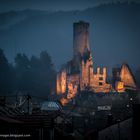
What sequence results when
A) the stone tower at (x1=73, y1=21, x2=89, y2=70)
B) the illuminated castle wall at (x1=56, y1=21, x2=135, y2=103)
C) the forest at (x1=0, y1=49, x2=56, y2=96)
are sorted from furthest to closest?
the stone tower at (x1=73, y1=21, x2=89, y2=70) → the forest at (x1=0, y1=49, x2=56, y2=96) → the illuminated castle wall at (x1=56, y1=21, x2=135, y2=103)

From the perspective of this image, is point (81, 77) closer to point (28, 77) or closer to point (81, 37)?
point (81, 37)

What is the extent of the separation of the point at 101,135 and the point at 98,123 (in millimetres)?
23330

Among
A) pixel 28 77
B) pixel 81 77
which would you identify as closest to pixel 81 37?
pixel 81 77

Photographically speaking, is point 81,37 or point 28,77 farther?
point 81,37

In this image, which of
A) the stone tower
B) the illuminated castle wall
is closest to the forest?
the illuminated castle wall

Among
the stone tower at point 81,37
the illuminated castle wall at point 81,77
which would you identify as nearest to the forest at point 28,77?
the illuminated castle wall at point 81,77

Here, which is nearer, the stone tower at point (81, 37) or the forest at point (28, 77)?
the forest at point (28, 77)

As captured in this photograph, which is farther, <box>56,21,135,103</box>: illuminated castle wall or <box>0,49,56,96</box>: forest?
<box>0,49,56,96</box>: forest

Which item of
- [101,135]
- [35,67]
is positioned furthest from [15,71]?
[101,135]

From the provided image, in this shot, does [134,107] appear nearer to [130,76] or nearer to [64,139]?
[64,139]

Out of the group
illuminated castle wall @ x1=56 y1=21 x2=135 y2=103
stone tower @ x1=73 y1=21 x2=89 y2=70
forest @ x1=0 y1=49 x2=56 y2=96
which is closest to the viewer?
illuminated castle wall @ x1=56 y1=21 x2=135 y2=103

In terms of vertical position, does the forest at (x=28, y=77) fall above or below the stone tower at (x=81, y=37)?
below

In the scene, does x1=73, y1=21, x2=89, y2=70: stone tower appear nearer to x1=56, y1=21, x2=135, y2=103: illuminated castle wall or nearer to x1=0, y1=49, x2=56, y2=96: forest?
x1=56, y1=21, x2=135, y2=103: illuminated castle wall

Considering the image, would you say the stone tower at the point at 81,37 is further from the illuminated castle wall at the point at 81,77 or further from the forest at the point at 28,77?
the forest at the point at 28,77
